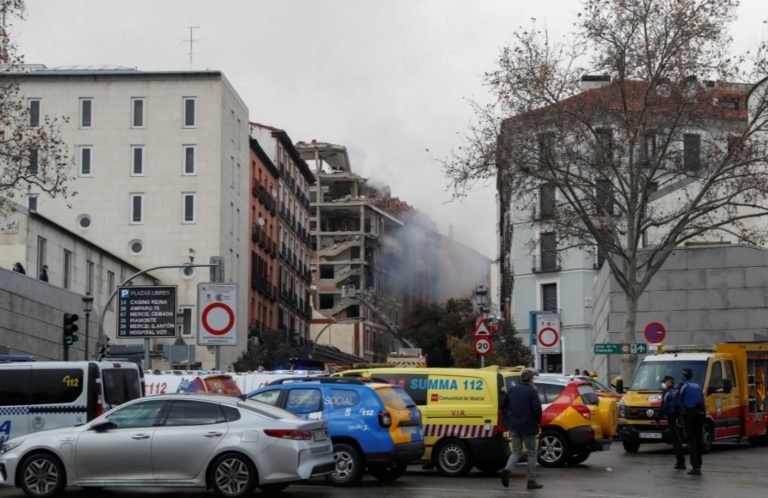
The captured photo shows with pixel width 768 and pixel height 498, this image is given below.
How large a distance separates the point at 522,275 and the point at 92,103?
28645 millimetres

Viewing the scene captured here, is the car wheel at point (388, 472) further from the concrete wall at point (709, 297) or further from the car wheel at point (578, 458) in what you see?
the concrete wall at point (709, 297)

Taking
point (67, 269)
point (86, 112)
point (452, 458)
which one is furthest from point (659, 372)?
point (86, 112)

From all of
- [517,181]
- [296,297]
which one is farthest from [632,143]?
[296,297]

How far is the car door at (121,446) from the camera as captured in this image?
644 inches

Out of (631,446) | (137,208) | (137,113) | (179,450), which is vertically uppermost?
(137,113)

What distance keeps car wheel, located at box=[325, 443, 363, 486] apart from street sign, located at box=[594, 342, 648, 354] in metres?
18.0

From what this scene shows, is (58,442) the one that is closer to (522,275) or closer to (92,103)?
(92,103)

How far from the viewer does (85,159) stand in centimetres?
6938

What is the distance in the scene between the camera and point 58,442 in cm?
1673

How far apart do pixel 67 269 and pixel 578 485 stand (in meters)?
38.3

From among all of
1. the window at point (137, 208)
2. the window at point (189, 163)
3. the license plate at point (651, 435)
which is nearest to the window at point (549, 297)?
the window at point (189, 163)

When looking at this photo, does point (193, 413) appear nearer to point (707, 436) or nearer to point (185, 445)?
point (185, 445)

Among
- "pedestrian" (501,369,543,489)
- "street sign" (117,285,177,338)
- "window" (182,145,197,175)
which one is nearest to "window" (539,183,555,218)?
"street sign" (117,285,177,338)

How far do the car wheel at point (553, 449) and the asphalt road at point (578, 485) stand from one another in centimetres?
27
